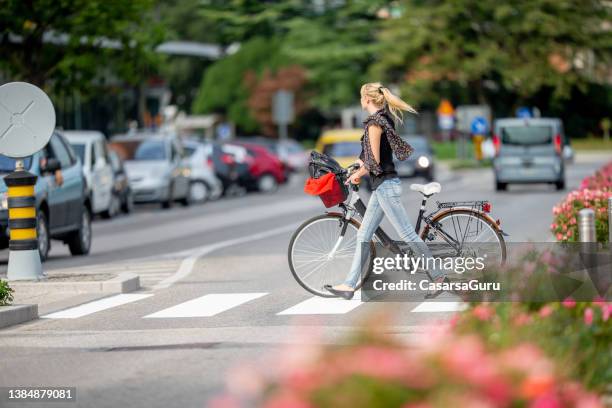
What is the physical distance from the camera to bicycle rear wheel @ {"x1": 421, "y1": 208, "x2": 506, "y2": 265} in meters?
12.5

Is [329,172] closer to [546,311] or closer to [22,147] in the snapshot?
[22,147]

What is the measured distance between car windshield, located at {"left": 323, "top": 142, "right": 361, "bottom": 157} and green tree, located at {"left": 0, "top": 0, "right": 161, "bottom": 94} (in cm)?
618

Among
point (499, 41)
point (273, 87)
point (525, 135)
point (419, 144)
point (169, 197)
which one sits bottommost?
point (169, 197)

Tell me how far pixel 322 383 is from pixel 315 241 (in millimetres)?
8619

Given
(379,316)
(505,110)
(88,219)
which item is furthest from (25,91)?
(505,110)

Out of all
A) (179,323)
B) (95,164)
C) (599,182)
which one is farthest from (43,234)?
(95,164)

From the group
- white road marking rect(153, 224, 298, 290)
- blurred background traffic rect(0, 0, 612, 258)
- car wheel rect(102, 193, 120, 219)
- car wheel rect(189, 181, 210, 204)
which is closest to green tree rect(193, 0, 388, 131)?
blurred background traffic rect(0, 0, 612, 258)

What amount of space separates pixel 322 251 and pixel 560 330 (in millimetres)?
5858

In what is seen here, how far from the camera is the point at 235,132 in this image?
103m

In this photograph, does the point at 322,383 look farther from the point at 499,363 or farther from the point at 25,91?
the point at 25,91

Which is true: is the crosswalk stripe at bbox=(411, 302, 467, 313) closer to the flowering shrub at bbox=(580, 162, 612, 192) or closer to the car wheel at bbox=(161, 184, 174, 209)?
the flowering shrub at bbox=(580, 162, 612, 192)

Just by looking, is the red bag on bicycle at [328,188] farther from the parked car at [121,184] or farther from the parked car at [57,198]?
the parked car at [121,184]

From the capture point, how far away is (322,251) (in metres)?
12.8

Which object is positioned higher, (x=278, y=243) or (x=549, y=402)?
(x=549, y=402)
